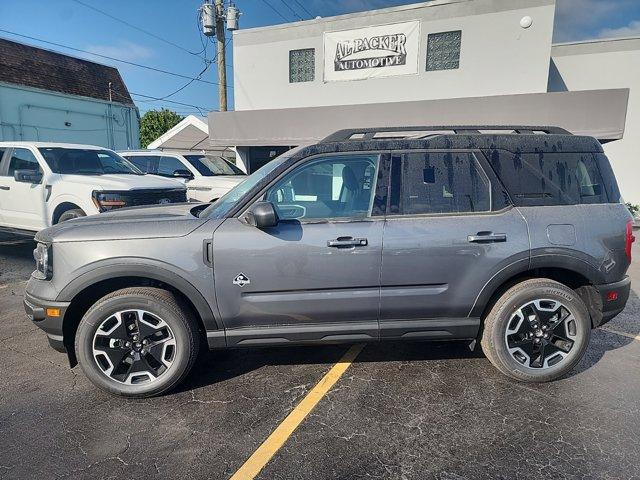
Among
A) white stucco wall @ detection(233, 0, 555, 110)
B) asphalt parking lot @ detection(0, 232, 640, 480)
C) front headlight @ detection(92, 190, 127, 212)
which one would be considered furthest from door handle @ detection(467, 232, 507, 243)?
white stucco wall @ detection(233, 0, 555, 110)

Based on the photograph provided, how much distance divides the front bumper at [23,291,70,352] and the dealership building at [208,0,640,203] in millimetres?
11074

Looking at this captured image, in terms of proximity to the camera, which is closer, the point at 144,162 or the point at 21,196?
the point at 21,196

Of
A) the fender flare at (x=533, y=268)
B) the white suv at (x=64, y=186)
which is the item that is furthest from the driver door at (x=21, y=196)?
the fender flare at (x=533, y=268)

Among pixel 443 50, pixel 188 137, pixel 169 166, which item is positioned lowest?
pixel 169 166

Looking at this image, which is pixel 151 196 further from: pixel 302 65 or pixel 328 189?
pixel 302 65

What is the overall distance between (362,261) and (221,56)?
15.7 meters

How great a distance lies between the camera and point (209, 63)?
63.2ft

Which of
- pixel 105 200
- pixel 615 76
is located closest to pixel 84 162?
pixel 105 200

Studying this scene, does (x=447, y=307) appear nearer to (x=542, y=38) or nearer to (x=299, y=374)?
(x=299, y=374)

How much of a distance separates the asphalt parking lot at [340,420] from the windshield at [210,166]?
676cm

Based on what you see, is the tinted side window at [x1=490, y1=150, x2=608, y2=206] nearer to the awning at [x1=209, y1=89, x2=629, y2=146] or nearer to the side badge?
the side badge

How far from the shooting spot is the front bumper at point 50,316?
9.37ft

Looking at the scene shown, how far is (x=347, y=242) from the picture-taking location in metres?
2.86

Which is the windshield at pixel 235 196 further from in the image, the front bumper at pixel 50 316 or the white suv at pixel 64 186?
the white suv at pixel 64 186
